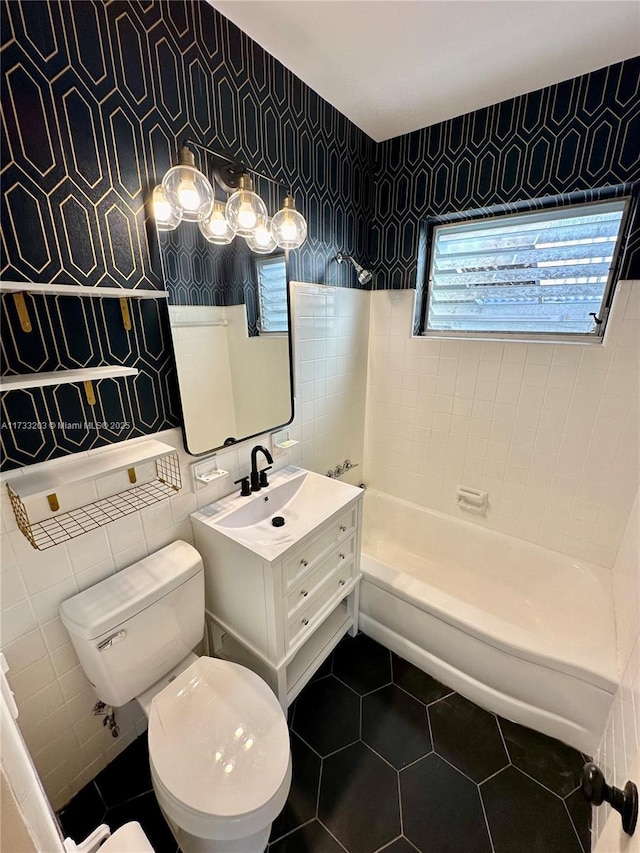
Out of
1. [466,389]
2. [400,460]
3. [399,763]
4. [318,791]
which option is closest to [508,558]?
[400,460]

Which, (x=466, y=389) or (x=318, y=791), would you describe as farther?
(x=466, y=389)

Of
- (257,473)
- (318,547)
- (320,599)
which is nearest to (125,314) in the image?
(257,473)

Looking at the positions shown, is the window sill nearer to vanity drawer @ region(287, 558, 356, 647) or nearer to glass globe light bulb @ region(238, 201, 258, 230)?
glass globe light bulb @ region(238, 201, 258, 230)

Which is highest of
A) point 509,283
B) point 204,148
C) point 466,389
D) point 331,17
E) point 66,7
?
point 331,17

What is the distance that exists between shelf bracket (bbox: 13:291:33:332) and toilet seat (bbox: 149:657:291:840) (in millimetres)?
1197

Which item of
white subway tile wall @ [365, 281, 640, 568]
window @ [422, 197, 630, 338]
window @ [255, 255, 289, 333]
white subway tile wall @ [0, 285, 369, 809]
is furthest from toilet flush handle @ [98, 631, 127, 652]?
window @ [422, 197, 630, 338]

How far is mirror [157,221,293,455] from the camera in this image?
1.25 metres

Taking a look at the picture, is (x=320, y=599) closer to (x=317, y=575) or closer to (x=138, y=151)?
(x=317, y=575)

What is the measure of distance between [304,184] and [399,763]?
246cm

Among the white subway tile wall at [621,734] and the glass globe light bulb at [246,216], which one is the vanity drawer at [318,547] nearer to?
the white subway tile wall at [621,734]

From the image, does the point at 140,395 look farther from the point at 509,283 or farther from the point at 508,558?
the point at 508,558

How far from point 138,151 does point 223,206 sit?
0.31 metres

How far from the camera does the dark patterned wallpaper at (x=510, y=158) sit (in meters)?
1.43

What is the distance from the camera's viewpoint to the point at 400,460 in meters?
2.40
